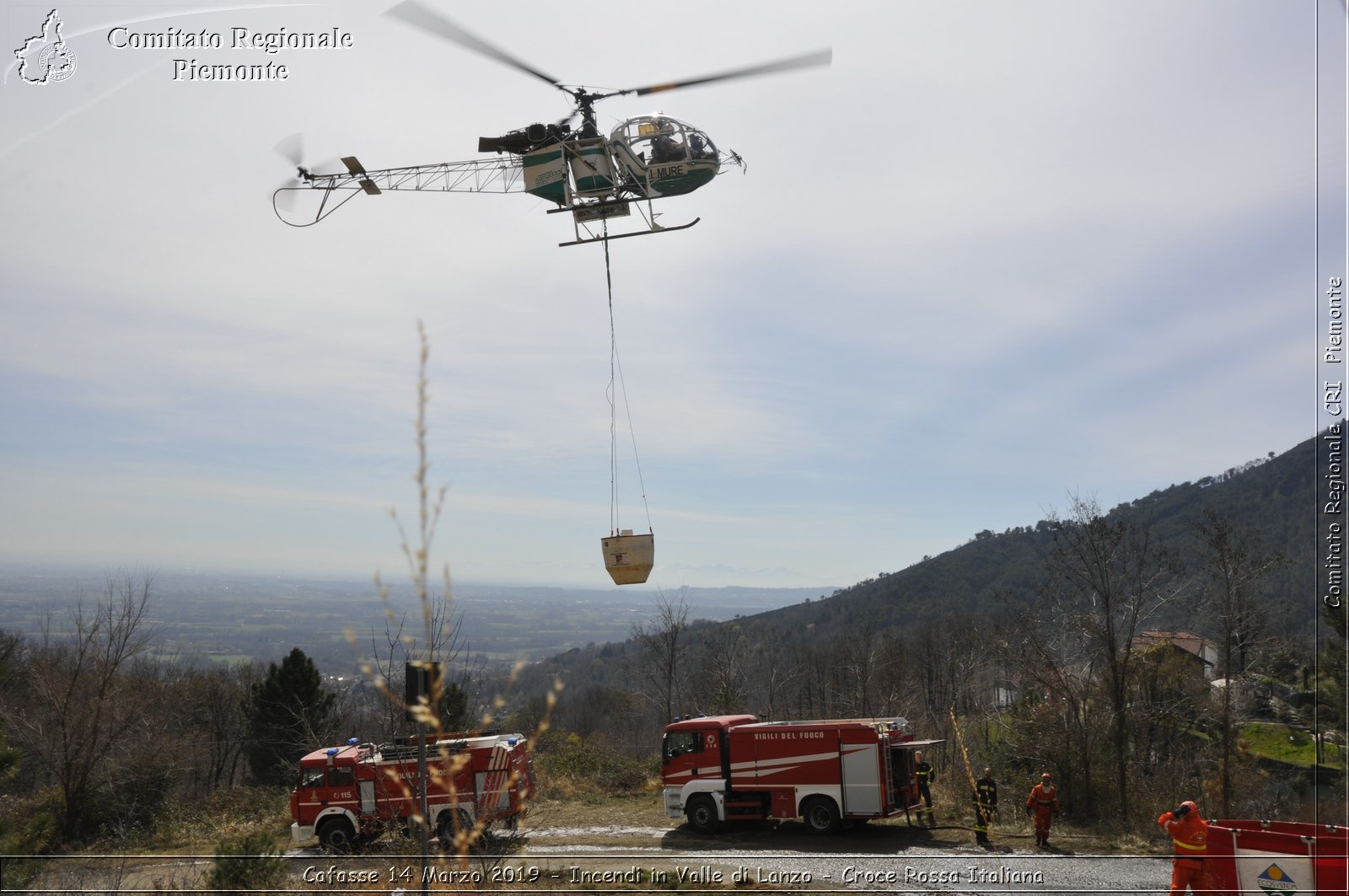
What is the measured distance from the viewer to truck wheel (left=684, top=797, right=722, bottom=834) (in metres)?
18.0

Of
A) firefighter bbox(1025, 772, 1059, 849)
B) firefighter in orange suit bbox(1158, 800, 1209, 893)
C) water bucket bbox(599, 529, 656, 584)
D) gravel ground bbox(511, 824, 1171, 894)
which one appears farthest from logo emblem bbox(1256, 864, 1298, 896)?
water bucket bbox(599, 529, 656, 584)

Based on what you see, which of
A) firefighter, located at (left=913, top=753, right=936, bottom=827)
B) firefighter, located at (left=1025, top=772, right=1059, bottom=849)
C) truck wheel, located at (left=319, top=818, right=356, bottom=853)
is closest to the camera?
firefighter, located at (left=1025, top=772, right=1059, bottom=849)

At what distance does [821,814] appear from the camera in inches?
675

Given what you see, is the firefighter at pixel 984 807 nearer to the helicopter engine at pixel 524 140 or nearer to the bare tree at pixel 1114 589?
the bare tree at pixel 1114 589

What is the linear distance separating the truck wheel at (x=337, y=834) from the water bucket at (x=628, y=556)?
12.1 metres

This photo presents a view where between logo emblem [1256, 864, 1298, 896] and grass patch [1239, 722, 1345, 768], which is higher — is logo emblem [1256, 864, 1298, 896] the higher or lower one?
the higher one

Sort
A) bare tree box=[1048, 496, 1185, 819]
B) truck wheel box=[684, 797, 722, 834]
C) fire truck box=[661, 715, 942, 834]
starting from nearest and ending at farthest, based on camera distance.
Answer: fire truck box=[661, 715, 942, 834], truck wheel box=[684, 797, 722, 834], bare tree box=[1048, 496, 1185, 819]

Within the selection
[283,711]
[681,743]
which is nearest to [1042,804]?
[681,743]

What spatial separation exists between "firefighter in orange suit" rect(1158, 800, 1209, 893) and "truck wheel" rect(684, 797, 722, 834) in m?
9.71

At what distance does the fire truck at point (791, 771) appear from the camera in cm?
1680

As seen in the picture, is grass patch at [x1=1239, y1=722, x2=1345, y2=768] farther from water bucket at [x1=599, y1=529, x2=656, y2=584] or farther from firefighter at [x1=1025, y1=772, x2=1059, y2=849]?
water bucket at [x1=599, y1=529, x2=656, y2=584]

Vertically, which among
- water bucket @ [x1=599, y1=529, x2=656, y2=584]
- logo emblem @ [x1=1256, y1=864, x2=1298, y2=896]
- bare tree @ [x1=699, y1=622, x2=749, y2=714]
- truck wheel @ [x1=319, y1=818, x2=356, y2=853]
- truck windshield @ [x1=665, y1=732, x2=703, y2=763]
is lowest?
bare tree @ [x1=699, y1=622, x2=749, y2=714]

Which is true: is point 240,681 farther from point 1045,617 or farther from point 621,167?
point 621,167

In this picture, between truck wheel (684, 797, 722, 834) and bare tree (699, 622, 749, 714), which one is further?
bare tree (699, 622, 749, 714)
